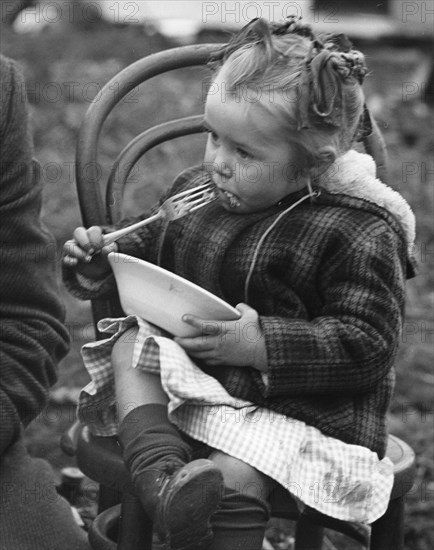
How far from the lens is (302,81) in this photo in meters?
1.68

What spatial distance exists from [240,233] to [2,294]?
502 millimetres

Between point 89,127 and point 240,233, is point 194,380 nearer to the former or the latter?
point 240,233

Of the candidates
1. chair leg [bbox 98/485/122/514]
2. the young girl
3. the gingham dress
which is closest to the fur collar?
the young girl

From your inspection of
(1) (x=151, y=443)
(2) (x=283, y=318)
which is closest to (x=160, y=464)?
(1) (x=151, y=443)

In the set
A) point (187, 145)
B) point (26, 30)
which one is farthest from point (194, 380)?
point (26, 30)

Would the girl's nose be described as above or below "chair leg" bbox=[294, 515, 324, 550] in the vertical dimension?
above

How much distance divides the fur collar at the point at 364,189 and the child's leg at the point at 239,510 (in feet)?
1.65

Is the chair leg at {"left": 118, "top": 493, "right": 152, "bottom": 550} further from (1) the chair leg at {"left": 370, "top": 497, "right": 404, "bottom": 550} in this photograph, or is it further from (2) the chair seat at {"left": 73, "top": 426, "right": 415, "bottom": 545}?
(1) the chair leg at {"left": 370, "top": 497, "right": 404, "bottom": 550}

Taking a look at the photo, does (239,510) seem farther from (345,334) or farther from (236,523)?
(345,334)

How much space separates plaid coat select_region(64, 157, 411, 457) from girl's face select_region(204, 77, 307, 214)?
67mm

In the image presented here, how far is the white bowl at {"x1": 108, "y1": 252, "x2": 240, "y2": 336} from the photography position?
165 centimetres

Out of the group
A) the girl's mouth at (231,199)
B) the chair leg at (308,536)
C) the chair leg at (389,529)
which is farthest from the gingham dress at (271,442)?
the chair leg at (308,536)

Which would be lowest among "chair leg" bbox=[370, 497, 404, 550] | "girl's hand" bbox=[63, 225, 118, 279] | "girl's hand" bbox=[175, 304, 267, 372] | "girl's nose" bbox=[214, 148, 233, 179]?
"chair leg" bbox=[370, 497, 404, 550]

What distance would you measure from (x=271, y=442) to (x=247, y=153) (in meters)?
0.47
